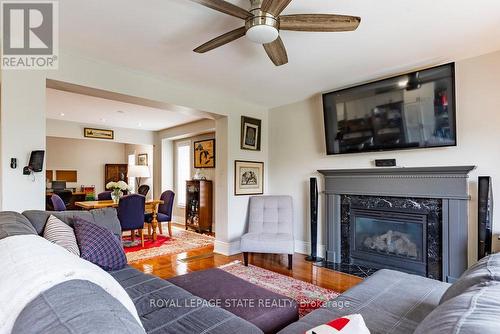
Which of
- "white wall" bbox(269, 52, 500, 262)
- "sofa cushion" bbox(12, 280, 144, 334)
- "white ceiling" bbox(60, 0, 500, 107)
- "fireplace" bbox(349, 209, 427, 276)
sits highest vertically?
"white ceiling" bbox(60, 0, 500, 107)

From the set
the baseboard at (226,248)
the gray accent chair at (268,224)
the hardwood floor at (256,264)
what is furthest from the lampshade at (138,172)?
the gray accent chair at (268,224)

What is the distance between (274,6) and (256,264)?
298cm

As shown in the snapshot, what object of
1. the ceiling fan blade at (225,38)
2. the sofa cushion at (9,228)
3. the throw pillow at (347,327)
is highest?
the ceiling fan blade at (225,38)

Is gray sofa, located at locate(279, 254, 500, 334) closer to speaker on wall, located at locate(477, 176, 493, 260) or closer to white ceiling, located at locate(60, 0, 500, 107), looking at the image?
speaker on wall, located at locate(477, 176, 493, 260)

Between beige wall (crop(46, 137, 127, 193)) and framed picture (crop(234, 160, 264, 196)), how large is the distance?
6.04 meters

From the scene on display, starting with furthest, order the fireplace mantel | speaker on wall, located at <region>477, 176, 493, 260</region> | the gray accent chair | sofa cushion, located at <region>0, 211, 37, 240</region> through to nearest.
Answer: the gray accent chair
the fireplace mantel
speaker on wall, located at <region>477, 176, 493, 260</region>
sofa cushion, located at <region>0, 211, 37, 240</region>

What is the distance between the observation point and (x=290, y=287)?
2762mm

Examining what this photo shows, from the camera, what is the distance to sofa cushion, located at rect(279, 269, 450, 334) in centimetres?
120

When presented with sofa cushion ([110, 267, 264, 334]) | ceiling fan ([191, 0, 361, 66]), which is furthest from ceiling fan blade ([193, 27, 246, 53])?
sofa cushion ([110, 267, 264, 334])

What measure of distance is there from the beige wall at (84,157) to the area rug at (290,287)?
663cm

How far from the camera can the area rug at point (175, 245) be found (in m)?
3.93

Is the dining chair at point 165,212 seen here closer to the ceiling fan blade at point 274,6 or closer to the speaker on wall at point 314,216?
the speaker on wall at point 314,216

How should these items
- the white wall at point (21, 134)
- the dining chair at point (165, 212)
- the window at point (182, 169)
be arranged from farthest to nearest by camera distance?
the window at point (182, 169) < the dining chair at point (165, 212) < the white wall at point (21, 134)

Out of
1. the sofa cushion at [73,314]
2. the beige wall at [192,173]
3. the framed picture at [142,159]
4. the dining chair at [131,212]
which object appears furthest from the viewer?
the framed picture at [142,159]
